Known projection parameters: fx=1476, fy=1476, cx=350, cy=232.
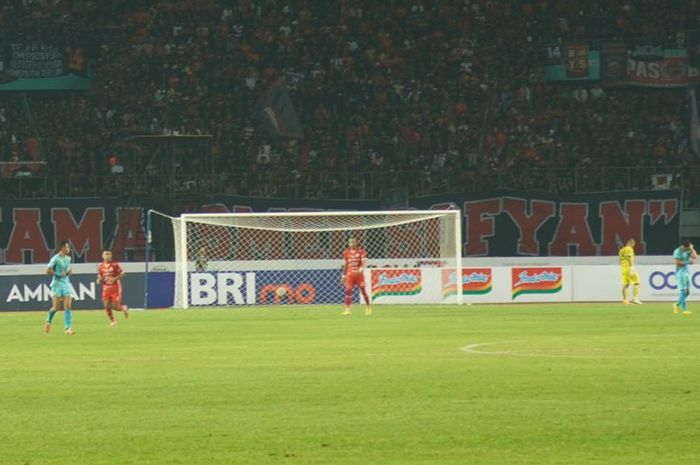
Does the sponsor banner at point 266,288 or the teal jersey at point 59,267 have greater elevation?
the teal jersey at point 59,267

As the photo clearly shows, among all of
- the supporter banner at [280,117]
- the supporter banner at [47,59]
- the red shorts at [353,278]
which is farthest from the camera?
the supporter banner at [47,59]

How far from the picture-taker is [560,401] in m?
16.1

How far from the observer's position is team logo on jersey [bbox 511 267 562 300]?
153 ft

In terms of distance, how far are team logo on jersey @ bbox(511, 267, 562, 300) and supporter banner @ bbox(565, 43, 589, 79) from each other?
1246 centimetres

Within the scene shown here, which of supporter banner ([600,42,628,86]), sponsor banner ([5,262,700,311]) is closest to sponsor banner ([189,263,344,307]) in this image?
sponsor banner ([5,262,700,311])

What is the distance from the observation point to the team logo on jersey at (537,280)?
46.5m

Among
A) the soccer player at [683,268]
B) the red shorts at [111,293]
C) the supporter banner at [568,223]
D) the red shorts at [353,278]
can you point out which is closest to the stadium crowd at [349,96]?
the supporter banner at [568,223]

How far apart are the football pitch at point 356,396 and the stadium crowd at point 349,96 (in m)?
21.2

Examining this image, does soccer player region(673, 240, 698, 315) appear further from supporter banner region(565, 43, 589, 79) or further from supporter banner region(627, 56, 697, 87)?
supporter banner region(565, 43, 589, 79)

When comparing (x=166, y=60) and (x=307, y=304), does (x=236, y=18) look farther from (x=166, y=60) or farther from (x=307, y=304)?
(x=307, y=304)

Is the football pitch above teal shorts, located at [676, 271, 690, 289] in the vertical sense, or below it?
below

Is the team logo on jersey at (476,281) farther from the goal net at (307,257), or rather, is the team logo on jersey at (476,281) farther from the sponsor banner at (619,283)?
the sponsor banner at (619,283)

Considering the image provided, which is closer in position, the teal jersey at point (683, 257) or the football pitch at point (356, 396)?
the football pitch at point (356, 396)

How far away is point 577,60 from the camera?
56.5m
